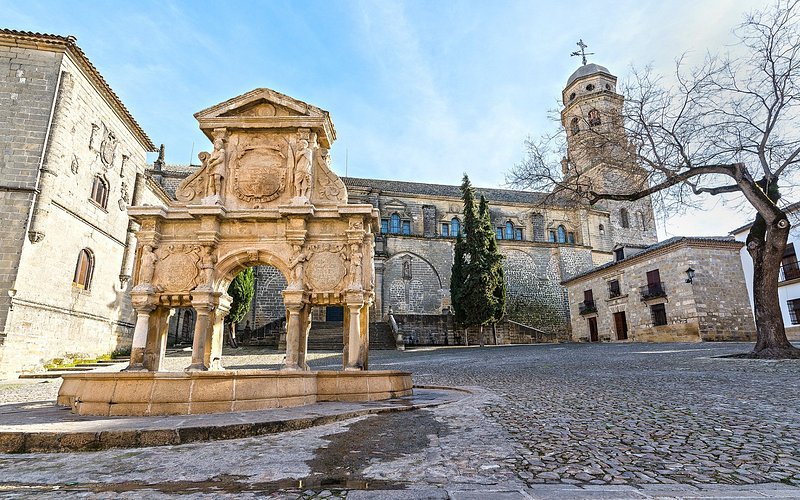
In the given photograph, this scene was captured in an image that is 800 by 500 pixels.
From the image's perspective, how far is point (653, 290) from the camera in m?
24.1

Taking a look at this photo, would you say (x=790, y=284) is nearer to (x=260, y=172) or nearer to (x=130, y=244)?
(x=260, y=172)

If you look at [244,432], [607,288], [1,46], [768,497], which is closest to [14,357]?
[1,46]

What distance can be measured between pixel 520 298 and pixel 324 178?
30.0m

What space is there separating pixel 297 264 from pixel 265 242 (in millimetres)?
842

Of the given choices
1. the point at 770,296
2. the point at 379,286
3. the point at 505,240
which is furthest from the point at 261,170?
the point at 505,240

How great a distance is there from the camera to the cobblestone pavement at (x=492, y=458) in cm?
260

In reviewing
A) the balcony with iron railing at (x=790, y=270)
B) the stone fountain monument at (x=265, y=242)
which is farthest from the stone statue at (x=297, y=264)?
the balcony with iron railing at (x=790, y=270)

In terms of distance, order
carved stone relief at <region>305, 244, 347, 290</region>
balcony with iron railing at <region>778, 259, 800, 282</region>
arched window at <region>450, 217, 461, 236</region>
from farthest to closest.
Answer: arched window at <region>450, 217, 461, 236</region>
balcony with iron railing at <region>778, 259, 800, 282</region>
carved stone relief at <region>305, 244, 347, 290</region>

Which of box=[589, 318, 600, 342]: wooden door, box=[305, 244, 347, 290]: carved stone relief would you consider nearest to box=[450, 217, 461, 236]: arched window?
box=[589, 318, 600, 342]: wooden door

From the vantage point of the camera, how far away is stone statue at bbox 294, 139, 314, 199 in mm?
8234

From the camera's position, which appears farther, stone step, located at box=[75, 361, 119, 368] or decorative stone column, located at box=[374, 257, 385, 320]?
decorative stone column, located at box=[374, 257, 385, 320]

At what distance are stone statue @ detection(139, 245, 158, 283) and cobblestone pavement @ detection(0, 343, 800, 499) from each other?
13.8 ft

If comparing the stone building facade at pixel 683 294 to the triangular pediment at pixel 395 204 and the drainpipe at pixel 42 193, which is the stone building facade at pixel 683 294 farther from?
the drainpipe at pixel 42 193

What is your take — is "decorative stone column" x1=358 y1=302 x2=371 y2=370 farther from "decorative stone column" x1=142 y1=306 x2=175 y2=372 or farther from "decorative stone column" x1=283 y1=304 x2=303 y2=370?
"decorative stone column" x1=142 y1=306 x2=175 y2=372
